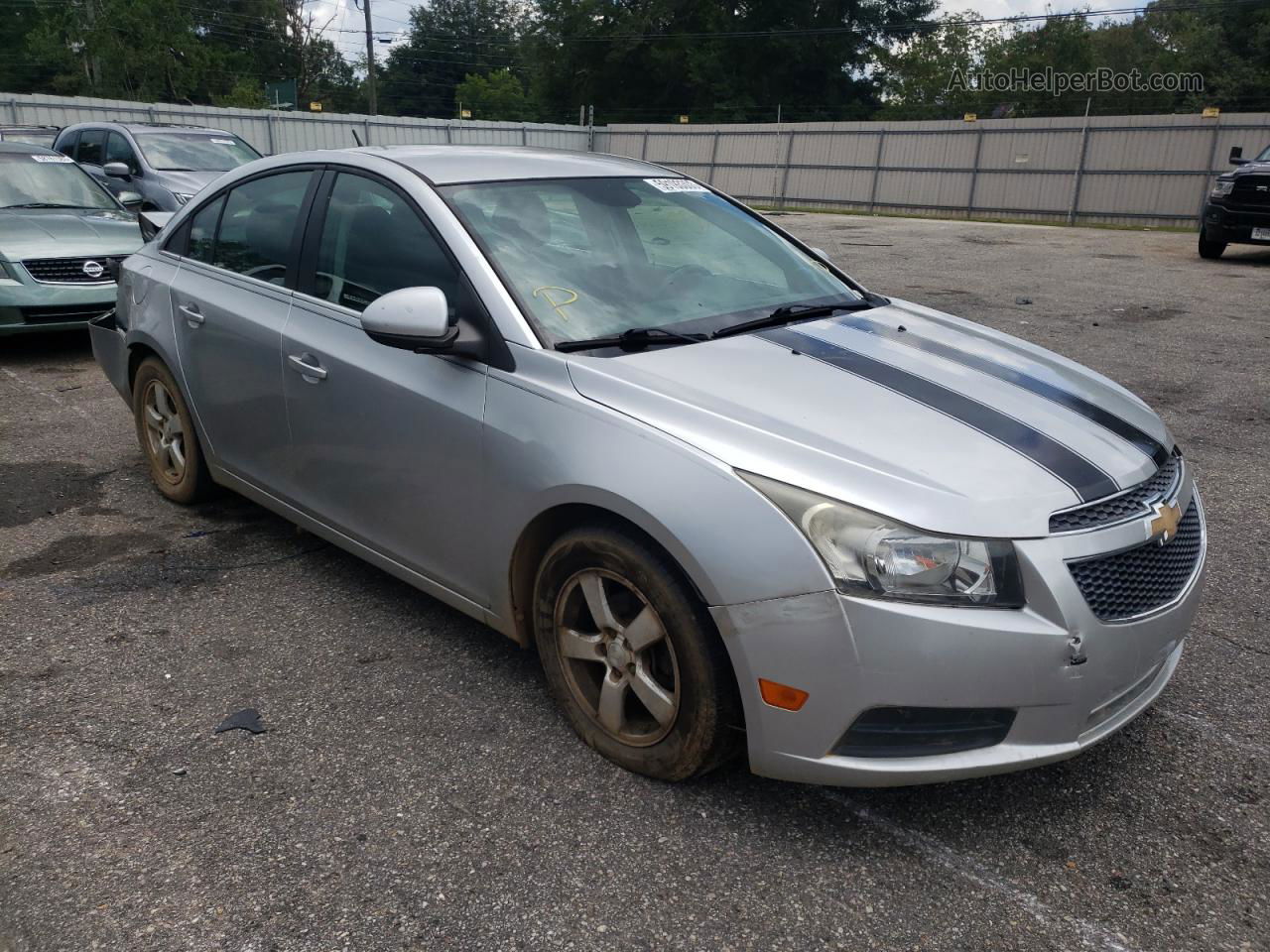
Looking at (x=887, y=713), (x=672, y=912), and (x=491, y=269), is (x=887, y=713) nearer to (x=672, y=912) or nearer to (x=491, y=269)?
(x=672, y=912)

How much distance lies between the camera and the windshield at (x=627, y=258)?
3.24 meters

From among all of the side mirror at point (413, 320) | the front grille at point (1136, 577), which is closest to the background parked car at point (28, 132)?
the side mirror at point (413, 320)

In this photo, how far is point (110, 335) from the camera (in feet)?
16.6

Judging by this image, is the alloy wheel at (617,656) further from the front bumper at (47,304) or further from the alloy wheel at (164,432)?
the front bumper at (47,304)

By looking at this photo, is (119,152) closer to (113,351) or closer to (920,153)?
(113,351)

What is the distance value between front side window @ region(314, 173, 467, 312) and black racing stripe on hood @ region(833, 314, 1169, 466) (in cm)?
134

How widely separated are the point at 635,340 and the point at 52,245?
22.0ft

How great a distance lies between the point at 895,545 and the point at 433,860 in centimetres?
132

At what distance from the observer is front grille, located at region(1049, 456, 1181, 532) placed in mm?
2459

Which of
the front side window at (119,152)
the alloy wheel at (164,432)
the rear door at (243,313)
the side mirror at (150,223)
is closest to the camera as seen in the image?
the rear door at (243,313)

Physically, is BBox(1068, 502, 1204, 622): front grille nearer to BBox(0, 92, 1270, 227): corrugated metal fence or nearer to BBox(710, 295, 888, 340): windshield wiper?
BBox(710, 295, 888, 340): windshield wiper

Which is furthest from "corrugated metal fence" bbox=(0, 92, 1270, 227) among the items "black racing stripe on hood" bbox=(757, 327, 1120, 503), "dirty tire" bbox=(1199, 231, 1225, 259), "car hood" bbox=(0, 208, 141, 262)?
"black racing stripe on hood" bbox=(757, 327, 1120, 503)

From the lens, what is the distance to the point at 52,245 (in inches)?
315

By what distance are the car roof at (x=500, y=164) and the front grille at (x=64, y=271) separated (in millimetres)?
4941
